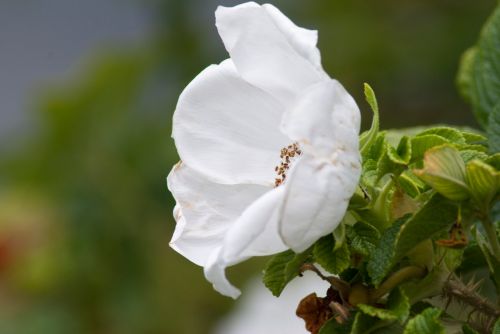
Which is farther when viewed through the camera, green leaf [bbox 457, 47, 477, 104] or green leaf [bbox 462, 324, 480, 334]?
green leaf [bbox 457, 47, 477, 104]

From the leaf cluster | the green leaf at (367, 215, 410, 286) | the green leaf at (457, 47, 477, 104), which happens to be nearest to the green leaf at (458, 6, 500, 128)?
the green leaf at (457, 47, 477, 104)

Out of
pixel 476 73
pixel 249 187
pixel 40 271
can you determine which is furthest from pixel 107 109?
pixel 249 187

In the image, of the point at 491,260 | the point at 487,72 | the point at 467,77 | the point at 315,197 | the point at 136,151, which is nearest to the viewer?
the point at 315,197

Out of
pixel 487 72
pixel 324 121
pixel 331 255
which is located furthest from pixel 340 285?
pixel 487 72

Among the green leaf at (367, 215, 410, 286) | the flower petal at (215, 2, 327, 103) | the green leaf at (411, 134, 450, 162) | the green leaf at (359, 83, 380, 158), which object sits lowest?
the green leaf at (367, 215, 410, 286)

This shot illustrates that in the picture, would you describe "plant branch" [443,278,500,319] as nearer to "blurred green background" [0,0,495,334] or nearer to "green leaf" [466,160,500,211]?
"green leaf" [466,160,500,211]

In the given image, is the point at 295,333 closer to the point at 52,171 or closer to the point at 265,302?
the point at 265,302

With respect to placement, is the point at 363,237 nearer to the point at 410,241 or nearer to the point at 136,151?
the point at 410,241
